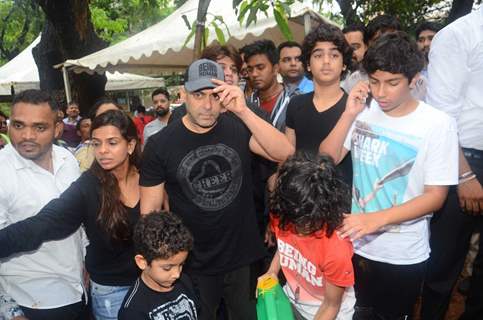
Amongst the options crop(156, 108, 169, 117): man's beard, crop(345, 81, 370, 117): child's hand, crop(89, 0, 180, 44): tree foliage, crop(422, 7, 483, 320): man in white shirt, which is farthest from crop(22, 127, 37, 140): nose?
crop(89, 0, 180, 44): tree foliage

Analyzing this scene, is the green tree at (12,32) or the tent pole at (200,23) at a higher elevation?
the green tree at (12,32)

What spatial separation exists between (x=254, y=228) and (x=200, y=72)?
103 cm

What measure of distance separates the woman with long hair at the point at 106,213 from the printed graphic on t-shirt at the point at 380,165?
4.15 ft

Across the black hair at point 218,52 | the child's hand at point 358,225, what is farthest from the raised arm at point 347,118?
the black hair at point 218,52

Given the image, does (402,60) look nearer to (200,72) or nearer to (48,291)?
(200,72)

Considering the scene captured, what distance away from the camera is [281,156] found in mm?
2451

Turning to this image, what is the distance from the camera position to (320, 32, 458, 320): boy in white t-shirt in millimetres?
1997

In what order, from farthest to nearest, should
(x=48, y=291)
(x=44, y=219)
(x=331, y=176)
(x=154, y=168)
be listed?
(x=154, y=168) < (x=48, y=291) < (x=44, y=219) < (x=331, y=176)

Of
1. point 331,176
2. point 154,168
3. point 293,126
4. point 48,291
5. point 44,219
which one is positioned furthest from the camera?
point 293,126

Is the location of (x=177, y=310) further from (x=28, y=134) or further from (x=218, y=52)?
(x=218, y=52)

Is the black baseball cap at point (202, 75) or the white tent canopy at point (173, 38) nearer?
the black baseball cap at point (202, 75)

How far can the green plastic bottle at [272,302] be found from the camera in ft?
6.50

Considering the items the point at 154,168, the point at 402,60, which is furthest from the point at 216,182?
the point at 402,60

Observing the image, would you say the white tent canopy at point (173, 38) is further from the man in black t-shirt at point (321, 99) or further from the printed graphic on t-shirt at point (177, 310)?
the printed graphic on t-shirt at point (177, 310)
